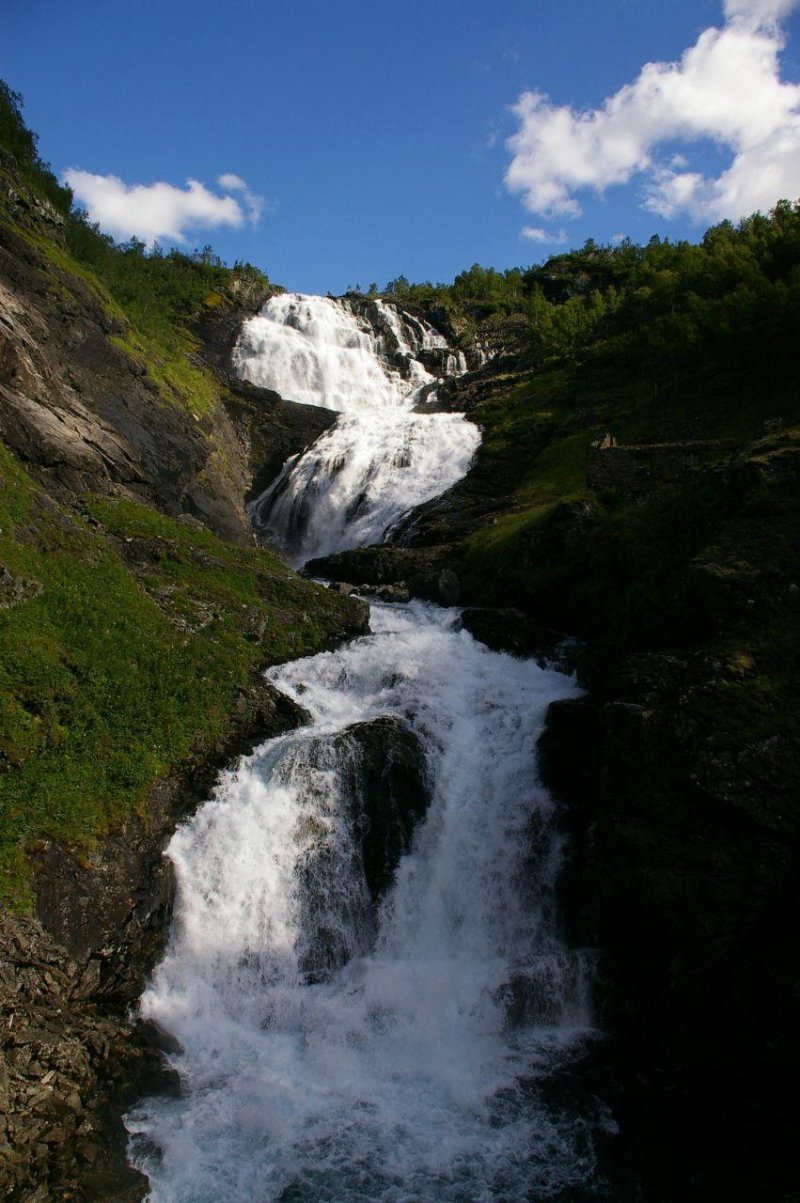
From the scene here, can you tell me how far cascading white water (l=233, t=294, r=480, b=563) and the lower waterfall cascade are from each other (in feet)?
77.9

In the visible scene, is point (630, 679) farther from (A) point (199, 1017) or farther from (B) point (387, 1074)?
(A) point (199, 1017)

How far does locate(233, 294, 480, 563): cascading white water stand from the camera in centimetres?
4381

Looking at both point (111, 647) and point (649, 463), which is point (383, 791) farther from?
point (649, 463)

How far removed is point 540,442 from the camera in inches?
1880

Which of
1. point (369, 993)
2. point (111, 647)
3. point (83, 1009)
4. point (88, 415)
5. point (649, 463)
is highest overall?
point (649, 463)

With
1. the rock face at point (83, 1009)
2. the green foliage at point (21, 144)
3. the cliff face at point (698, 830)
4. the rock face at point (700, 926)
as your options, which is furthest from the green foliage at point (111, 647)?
the green foliage at point (21, 144)

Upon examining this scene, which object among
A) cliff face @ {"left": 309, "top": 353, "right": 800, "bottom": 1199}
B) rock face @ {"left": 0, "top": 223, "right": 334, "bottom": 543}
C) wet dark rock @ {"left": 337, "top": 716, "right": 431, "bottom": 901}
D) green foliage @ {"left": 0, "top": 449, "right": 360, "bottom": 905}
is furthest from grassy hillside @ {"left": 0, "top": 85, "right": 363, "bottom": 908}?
cliff face @ {"left": 309, "top": 353, "right": 800, "bottom": 1199}

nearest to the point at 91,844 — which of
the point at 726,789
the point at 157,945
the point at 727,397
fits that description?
the point at 157,945

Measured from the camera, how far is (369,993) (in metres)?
14.5

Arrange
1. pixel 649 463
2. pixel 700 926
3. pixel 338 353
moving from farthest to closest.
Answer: pixel 338 353 < pixel 649 463 < pixel 700 926

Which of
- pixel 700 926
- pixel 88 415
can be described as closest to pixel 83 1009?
pixel 700 926

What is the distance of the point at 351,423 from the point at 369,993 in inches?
1796

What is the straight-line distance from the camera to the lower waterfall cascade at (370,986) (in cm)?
1109

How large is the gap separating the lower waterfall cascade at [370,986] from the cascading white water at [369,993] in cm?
4
